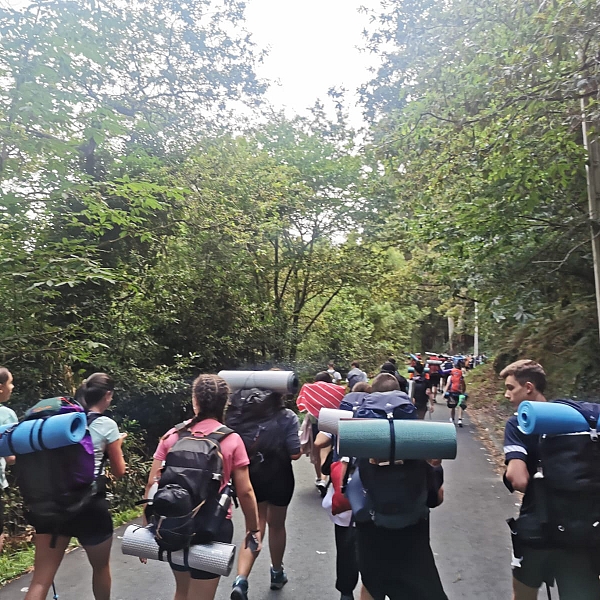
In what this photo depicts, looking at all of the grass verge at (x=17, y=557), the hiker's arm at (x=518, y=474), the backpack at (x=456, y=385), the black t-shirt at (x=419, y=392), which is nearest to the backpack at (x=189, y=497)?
the hiker's arm at (x=518, y=474)

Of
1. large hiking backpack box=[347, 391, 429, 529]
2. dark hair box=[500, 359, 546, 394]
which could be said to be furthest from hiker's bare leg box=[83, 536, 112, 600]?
dark hair box=[500, 359, 546, 394]

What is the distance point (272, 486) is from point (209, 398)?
1.46 metres

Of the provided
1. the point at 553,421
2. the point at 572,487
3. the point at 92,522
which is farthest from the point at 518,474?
the point at 92,522

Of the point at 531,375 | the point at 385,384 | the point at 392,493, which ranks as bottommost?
the point at 392,493

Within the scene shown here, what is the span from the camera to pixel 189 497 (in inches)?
103

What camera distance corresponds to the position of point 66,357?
7.64 m

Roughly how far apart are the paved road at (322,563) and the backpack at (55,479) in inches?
58.3

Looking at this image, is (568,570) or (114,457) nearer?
(568,570)

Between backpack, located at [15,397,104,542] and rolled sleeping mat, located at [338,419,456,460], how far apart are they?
5.28ft

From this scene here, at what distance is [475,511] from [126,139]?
7.89 m

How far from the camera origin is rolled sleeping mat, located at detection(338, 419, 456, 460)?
8.18ft

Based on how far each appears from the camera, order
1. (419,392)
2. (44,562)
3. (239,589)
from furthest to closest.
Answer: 1. (419,392)
2. (239,589)
3. (44,562)

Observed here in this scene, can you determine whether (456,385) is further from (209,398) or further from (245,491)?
(209,398)

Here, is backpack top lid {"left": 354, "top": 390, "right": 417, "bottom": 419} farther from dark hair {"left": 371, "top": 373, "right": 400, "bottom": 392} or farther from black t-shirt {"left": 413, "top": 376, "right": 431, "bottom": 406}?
black t-shirt {"left": 413, "top": 376, "right": 431, "bottom": 406}
